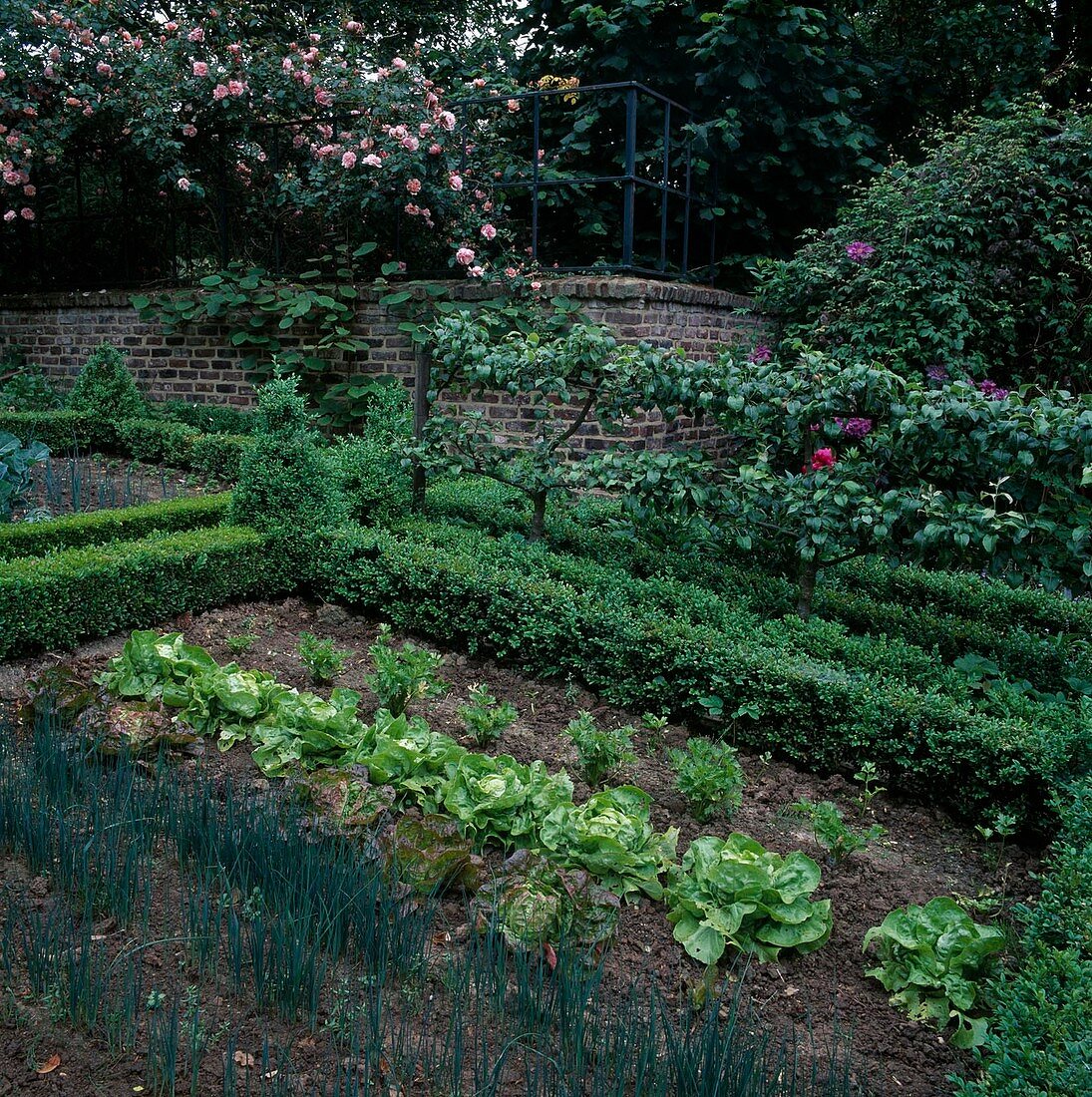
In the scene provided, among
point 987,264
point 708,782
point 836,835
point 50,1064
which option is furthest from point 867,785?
point 987,264

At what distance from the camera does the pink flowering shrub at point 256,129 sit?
28.2ft

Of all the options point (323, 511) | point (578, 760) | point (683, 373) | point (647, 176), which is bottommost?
point (578, 760)

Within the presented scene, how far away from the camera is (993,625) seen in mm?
4961

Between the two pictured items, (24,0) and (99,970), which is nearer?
(99,970)

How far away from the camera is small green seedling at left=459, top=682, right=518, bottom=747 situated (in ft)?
12.0

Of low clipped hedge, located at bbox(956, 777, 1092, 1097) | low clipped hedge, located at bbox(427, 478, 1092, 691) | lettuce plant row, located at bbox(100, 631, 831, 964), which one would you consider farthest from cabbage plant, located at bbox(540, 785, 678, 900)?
low clipped hedge, located at bbox(427, 478, 1092, 691)

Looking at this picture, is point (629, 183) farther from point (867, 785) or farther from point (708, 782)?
point (708, 782)

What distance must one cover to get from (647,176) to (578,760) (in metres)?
7.36

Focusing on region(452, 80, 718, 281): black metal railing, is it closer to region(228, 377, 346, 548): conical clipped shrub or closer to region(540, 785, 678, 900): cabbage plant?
region(228, 377, 346, 548): conical clipped shrub

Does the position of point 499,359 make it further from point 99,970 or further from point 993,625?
point 99,970

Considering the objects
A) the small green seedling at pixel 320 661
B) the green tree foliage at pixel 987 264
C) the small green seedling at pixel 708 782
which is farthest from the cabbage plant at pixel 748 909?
the green tree foliage at pixel 987 264

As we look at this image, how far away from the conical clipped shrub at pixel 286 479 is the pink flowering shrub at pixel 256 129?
340 centimetres

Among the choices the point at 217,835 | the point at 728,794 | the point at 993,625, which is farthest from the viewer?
the point at 993,625

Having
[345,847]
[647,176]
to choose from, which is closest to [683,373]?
[345,847]
